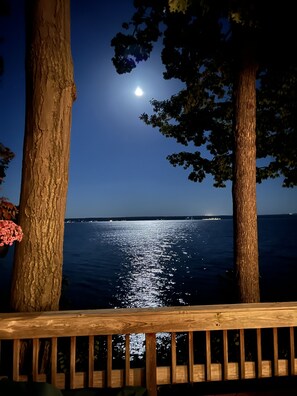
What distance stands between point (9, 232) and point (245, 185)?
3.65 meters

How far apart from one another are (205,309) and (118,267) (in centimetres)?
4297

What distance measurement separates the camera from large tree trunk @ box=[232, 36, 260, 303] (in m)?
4.79

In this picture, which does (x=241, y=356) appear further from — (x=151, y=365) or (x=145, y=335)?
(x=145, y=335)

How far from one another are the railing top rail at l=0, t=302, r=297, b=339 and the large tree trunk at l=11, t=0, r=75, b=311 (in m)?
0.42

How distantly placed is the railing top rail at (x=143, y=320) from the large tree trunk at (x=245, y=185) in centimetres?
232

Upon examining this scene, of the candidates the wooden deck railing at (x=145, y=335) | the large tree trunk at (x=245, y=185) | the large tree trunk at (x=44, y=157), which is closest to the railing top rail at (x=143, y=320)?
the wooden deck railing at (x=145, y=335)

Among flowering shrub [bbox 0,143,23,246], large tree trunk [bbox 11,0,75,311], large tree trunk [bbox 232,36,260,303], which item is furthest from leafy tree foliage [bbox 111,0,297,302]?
flowering shrub [bbox 0,143,23,246]

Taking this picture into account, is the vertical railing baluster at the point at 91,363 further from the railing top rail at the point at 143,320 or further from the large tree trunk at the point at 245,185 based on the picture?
the large tree trunk at the point at 245,185

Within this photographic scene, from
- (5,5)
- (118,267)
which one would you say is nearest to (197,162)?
(5,5)

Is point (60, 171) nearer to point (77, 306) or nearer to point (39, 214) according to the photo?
point (39, 214)

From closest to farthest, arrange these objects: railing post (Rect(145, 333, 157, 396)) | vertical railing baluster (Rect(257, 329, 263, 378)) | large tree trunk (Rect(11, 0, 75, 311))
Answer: railing post (Rect(145, 333, 157, 396)) → vertical railing baluster (Rect(257, 329, 263, 378)) → large tree trunk (Rect(11, 0, 75, 311))

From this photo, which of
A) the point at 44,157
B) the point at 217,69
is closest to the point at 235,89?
the point at 217,69

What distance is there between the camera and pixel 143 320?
2365 mm

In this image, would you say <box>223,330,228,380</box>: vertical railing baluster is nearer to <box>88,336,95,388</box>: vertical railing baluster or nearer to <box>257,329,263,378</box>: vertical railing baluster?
<box>257,329,263,378</box>: vertical railing baluster
